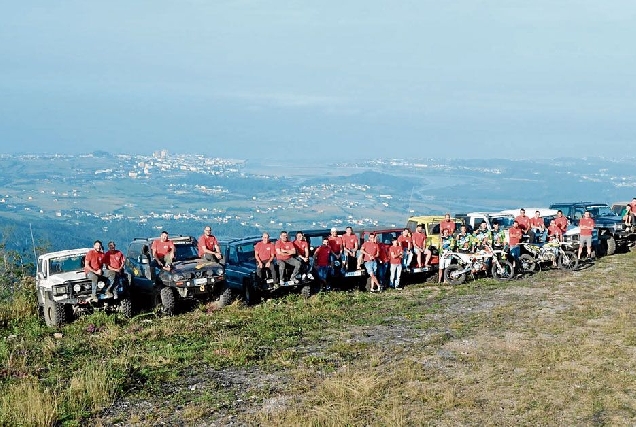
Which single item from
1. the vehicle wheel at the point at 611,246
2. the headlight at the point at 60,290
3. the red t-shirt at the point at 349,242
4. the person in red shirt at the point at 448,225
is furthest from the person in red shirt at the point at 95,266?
the vehicle wheel at the point at 611,246

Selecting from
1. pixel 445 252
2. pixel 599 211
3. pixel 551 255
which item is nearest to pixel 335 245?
pixel 445 252

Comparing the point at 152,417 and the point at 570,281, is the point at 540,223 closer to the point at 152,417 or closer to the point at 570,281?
the point at 570,281

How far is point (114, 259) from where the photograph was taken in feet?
48.7

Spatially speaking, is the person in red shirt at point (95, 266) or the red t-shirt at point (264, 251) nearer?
the person in red shirt at point (95, 266)

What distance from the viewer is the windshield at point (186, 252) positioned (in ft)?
52.6

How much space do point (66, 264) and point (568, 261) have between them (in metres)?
13.4

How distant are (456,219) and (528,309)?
697 centimetres

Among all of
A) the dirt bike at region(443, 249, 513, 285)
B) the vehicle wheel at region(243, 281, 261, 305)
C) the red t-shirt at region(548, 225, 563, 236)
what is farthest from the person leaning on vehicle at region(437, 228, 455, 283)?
the vehicle wheel at region(243, 281, 261, 305)

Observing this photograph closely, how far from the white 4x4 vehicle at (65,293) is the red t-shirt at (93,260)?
286mm

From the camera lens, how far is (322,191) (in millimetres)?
175000

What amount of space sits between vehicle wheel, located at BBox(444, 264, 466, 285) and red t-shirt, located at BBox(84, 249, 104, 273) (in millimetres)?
8801

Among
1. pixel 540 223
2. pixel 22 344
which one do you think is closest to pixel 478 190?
pixel 540 223

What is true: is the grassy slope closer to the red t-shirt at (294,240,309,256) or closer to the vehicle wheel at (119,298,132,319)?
the vehicle wheel at (119,298,132,319)

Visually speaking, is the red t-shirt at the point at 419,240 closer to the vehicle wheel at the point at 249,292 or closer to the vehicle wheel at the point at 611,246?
the vehicle wheel at the point at 249,292
